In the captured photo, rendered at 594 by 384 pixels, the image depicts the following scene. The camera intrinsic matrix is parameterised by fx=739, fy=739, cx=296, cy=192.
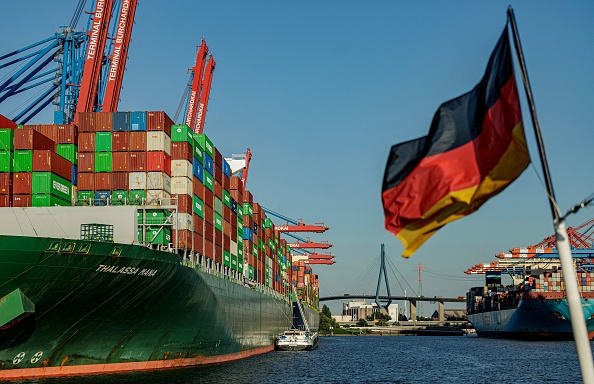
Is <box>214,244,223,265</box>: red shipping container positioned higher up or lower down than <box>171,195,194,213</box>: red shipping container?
lower down

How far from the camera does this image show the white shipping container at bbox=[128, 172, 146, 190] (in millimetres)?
37281

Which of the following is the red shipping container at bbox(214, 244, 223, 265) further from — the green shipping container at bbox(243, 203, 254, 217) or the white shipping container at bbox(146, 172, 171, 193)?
the green shipping container at bbox(243, 203, 254, 217)

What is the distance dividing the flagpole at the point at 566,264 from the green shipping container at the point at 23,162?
1154 inches

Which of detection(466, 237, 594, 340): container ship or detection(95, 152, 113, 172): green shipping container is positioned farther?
detection(466, 237, 594, 340): container ship

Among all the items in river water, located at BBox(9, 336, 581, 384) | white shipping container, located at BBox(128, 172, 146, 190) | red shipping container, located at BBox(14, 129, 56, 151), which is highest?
red shipping container, located at BBox(14, 129, 56, 151)

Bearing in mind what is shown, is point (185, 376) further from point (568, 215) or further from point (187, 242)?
point (568, 215)

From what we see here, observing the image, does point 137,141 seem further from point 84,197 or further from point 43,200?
point 43,200

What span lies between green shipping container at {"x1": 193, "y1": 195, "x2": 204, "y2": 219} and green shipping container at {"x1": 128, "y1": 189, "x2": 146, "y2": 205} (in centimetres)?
309

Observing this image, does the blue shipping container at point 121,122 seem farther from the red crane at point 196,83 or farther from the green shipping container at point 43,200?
the red crane at point 196,83

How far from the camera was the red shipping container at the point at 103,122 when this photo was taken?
126 ft

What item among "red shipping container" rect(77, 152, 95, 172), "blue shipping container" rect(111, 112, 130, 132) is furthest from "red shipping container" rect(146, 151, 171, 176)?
"red shipping container" rect(77, 152, 95, 172)

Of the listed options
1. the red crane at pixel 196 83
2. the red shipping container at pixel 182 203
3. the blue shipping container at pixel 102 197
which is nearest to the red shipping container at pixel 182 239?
the red shipping container at pixel 182 203

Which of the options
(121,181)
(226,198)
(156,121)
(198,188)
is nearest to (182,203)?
(198,188)

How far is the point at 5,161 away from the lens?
3422cm
